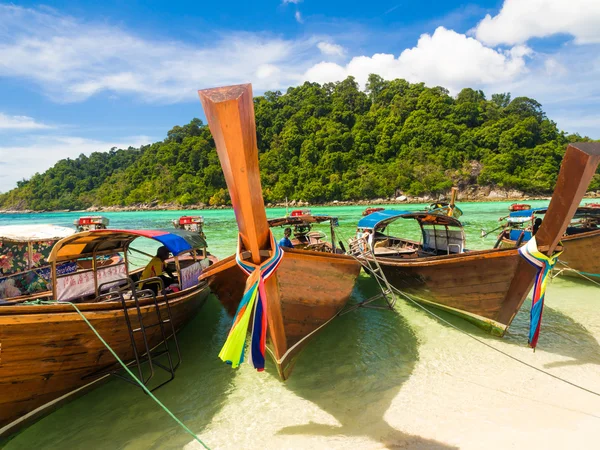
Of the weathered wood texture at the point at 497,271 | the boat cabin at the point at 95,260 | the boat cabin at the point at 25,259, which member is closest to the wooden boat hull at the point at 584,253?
the weathered wood texture at the point at 497,271

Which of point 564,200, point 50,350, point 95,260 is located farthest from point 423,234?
point 50,350

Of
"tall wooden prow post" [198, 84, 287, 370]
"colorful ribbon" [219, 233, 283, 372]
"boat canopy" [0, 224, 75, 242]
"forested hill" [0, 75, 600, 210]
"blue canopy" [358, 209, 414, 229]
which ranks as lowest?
"colorful ribbon" [219, 233, 283, 372]

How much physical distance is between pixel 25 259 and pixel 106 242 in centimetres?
298

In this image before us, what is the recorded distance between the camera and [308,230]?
10.4 meters

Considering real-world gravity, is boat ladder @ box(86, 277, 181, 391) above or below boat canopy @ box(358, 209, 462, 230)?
below

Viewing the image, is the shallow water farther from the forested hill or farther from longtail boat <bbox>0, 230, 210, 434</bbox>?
the forested hill

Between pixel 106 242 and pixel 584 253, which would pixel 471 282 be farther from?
pixel 106 242

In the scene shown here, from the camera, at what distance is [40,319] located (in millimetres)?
3354

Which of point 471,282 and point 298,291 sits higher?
point 298,291

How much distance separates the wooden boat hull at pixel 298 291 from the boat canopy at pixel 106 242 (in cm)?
100

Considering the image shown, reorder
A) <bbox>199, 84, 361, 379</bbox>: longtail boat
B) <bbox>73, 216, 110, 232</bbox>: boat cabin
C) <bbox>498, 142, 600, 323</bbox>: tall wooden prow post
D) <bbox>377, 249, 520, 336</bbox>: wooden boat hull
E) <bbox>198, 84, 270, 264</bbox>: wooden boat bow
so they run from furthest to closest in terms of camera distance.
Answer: <bbox>73, 216, 110, 232</bbox>: boat cabin, <bbox>377, 249, 520, 336</bbox>: wooden boat hull, <bbox>498, 142, 600, 323</bbox>: tall wooden prow post, <bbox>199, 84, 361, 379</bbox>: longtail boat, <bbox>198, 84, 270, 264</bbox>: wooden boat bow

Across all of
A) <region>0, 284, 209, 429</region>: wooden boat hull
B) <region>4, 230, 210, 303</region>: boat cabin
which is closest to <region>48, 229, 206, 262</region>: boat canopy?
<region>4, 230, 210, 303</region>: boat cabin

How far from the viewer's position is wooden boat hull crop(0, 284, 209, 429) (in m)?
3.27

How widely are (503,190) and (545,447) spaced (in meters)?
64.7
